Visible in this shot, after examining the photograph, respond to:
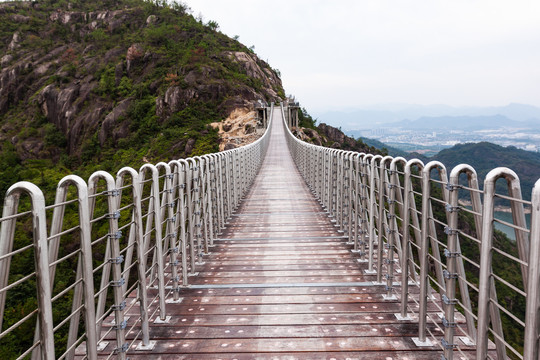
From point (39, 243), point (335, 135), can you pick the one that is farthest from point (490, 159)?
point (39, 243)

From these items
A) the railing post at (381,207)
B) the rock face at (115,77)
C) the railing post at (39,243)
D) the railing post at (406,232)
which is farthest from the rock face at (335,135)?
the railing post at (39,243)

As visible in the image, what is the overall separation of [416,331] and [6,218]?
3108mm

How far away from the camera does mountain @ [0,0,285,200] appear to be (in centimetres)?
3734

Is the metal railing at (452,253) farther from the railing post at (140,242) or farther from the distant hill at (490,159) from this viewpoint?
the distant hill at (490,159)

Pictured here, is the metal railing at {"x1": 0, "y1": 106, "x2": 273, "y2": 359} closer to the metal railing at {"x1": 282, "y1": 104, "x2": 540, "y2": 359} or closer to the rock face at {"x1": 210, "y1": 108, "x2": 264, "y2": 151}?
the metal railing at {"x1": 282, "y1": 104, "x2": 540, "y2": 359}

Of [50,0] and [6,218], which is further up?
[50,0]

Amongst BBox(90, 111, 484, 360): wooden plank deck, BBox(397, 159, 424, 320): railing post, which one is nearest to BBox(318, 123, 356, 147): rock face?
BBox(90, 111, 484, 360): wooden plank deck

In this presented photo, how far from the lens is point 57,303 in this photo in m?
18.0

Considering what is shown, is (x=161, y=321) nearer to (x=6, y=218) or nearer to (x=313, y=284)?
(x=313, y=284)

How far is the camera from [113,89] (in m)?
46.0

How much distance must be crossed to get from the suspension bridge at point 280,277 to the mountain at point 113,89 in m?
24.4

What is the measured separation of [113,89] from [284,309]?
4878 cm

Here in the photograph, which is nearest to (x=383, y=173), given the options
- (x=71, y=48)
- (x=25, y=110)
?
(x=25, y=110)

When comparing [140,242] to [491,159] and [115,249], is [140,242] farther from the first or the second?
[491,159]
